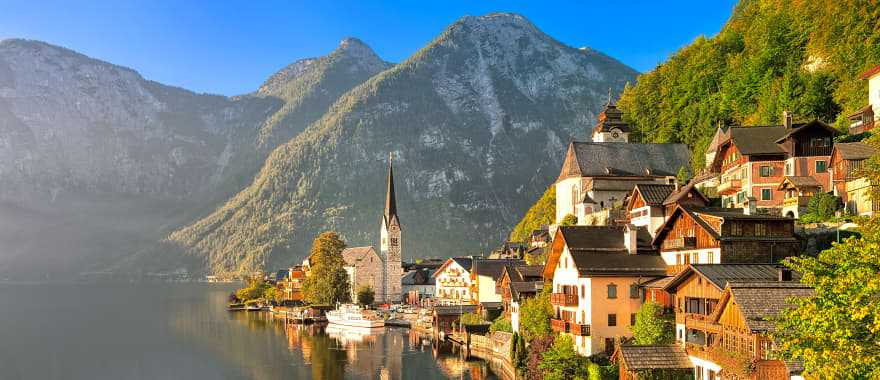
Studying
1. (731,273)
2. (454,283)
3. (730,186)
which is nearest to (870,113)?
(730,186)

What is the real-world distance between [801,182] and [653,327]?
902 inches

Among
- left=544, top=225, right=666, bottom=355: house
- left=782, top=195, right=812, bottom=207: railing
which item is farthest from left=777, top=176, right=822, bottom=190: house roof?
left=544, top=225, right=666, bottom=355: house

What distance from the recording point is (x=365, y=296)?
138 meters

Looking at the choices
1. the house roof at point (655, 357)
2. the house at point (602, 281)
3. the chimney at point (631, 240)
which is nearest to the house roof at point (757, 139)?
the house at point (602, 281)

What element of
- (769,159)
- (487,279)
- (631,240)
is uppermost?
(769,159)

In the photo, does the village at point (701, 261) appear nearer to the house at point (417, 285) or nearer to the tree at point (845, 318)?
the tree at point (845, 318)

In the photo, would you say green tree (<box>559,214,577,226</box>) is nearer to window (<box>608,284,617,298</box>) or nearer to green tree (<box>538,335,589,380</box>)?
green tree (<box>538,335,589,380</box>)

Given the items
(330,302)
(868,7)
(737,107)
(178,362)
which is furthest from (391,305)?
(868,7)

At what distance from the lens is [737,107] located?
101 m

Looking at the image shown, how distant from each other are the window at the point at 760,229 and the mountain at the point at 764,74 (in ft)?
112

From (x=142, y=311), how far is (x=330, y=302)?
174 ft

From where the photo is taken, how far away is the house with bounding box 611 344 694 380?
4144 cm

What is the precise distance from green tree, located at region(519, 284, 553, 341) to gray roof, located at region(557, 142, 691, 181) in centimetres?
3875

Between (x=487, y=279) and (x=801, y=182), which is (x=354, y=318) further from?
(x=801, y=182)
